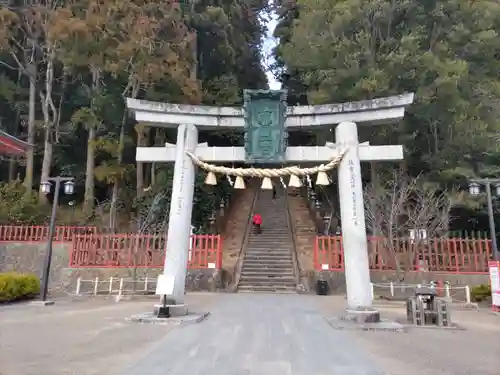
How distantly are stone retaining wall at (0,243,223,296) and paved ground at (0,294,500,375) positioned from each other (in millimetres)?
5308

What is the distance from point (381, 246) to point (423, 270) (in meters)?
1.62

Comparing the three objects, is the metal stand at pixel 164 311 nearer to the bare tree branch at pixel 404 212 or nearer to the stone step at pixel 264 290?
the stone step at pixel 264 290

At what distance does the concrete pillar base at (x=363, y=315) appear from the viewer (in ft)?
26.5

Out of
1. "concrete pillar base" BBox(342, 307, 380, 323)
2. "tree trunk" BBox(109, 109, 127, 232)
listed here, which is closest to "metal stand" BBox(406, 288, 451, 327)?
"concrete pillar base" BBox(342, 307, 380, 323)

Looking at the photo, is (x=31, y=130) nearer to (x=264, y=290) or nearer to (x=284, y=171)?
(x=264, y=290)

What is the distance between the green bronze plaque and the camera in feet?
29.6

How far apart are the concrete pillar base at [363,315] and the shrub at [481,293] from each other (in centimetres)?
673

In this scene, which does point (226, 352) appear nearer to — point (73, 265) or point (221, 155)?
point (221, 155)

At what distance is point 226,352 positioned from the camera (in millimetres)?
5680

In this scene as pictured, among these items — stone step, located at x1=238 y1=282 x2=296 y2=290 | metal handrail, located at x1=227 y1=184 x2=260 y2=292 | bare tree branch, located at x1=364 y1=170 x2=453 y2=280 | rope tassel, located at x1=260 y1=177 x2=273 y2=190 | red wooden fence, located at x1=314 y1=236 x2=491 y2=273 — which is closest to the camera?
rope tassel, located at x1=260 y1=177 x2=273 y2=190

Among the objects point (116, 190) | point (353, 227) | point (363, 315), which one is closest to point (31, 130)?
point (116, 190)

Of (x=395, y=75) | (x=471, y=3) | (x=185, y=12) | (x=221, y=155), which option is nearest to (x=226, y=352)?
(x=221, y=155)

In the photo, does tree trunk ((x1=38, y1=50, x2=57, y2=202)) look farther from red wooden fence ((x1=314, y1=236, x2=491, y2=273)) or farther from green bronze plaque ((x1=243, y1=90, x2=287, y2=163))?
red wooden fence ((x1=314, y1=236, x2=491, y2=273))

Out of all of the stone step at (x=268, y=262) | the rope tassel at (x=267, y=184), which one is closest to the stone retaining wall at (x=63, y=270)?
the stone step at (x=268, y=262)
